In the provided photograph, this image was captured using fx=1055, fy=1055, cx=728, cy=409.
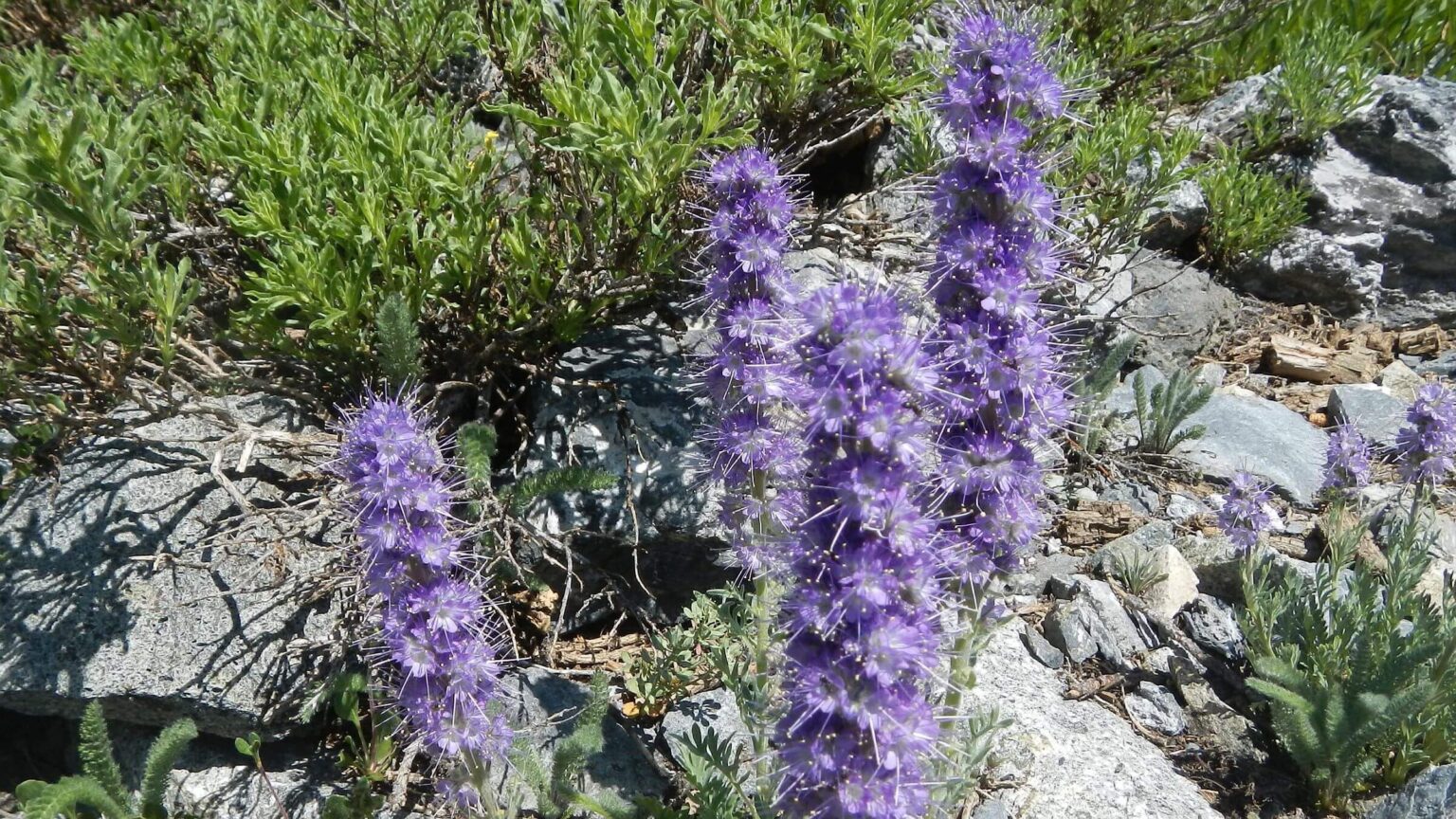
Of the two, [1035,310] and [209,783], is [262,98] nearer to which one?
[209,783]

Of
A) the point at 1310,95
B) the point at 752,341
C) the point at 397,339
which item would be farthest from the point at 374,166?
the point at 1310,95

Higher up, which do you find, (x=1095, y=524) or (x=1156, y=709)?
(x=1095, y=524)

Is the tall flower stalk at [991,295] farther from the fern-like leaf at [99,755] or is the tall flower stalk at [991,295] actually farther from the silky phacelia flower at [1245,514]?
the fern-like leaf at [99,755]

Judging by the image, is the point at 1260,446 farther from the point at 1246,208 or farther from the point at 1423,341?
the point at 1423,341

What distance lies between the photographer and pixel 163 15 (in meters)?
5.77

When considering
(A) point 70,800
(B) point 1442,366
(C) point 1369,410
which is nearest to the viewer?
(A) point 70,800

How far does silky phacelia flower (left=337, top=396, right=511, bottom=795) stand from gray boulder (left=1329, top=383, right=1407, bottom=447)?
443cm

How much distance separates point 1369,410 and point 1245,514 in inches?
76.7

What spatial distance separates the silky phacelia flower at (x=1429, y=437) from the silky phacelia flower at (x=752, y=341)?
8.38ft

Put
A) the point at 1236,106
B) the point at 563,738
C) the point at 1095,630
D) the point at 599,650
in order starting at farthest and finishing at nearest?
the point at 1236,106 → the point at 599,650 → the point at 1095,630 → the point at 563,738

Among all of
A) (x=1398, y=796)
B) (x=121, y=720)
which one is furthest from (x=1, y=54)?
(x=1398, y=796)

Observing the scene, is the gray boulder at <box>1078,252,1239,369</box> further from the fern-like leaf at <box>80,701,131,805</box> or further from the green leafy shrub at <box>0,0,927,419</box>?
A: the fern-like leaf at <box>80,701,131,805</box>

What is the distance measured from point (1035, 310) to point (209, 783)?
11.4 ft

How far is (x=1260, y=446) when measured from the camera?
5262mm
